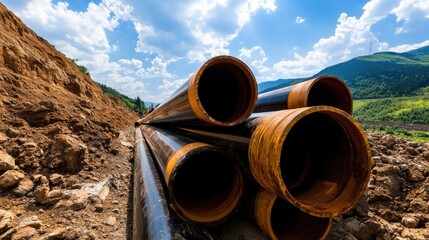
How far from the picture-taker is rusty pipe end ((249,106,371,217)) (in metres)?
1.63

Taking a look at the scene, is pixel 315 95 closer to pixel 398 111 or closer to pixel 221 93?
pixel 221 93

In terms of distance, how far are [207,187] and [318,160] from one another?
4.59 feet

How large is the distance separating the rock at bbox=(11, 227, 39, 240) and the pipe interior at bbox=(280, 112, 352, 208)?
3097 mm

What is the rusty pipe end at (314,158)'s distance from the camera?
5.35 ft

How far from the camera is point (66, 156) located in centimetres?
463

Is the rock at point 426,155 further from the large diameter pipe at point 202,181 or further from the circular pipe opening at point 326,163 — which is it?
the large diameter pipe at point 202,181

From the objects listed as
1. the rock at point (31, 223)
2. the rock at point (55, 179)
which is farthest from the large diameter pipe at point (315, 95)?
the rock at point (55, 179)

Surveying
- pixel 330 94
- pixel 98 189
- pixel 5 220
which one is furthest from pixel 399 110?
pixel 5 220

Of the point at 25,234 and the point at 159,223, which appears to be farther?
the point at 25,234

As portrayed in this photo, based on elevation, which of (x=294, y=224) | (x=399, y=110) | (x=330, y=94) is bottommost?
(x=399, y=110)

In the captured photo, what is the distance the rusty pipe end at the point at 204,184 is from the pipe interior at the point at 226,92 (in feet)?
1.86

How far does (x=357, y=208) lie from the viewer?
3.66 meters

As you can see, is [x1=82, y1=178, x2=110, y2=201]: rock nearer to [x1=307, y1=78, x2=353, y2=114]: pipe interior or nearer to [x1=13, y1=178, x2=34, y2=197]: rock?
[x1=13, y1=178, x2=34, y2=197]: rock

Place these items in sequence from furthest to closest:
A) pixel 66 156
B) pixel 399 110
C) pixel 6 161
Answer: pixel 399 110 → pixel 66 156 → pixel 6 161
